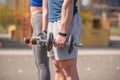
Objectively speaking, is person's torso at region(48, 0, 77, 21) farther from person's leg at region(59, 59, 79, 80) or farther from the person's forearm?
person's leg at region(59, 59, 79, 80)

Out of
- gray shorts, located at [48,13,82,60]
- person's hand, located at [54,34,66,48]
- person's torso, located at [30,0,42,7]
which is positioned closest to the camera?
person's hand, located at [54,34,66,48]

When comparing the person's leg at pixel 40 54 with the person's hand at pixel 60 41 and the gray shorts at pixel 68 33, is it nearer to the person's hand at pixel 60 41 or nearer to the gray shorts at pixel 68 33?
the gray shorts at pixel 68 33

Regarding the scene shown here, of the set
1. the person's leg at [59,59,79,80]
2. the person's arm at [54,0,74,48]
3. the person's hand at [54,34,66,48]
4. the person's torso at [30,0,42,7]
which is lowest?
the person's leg at [59,59,79,80]

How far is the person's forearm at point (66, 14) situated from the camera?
14.3 ft

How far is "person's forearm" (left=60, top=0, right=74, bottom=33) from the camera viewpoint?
4348 millimetres

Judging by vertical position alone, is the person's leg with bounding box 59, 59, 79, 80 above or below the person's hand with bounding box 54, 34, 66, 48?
below

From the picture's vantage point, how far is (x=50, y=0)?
180 inches

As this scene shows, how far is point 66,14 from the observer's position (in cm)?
436

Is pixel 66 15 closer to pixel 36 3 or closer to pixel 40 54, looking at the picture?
pixel 36 3

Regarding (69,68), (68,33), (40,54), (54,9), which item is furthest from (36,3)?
(69,68)

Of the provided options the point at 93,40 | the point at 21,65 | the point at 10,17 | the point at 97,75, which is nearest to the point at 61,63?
the point at 97,75

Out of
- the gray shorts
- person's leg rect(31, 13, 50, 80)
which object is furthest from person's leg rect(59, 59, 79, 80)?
person's leg rect(31, 13, 50, 80)

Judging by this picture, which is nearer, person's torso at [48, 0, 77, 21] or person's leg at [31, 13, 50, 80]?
person's torso at [48, 0, 77, 21]

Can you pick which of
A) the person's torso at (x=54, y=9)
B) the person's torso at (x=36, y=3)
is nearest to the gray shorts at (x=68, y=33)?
the person's torso at (x=54, y=9)
